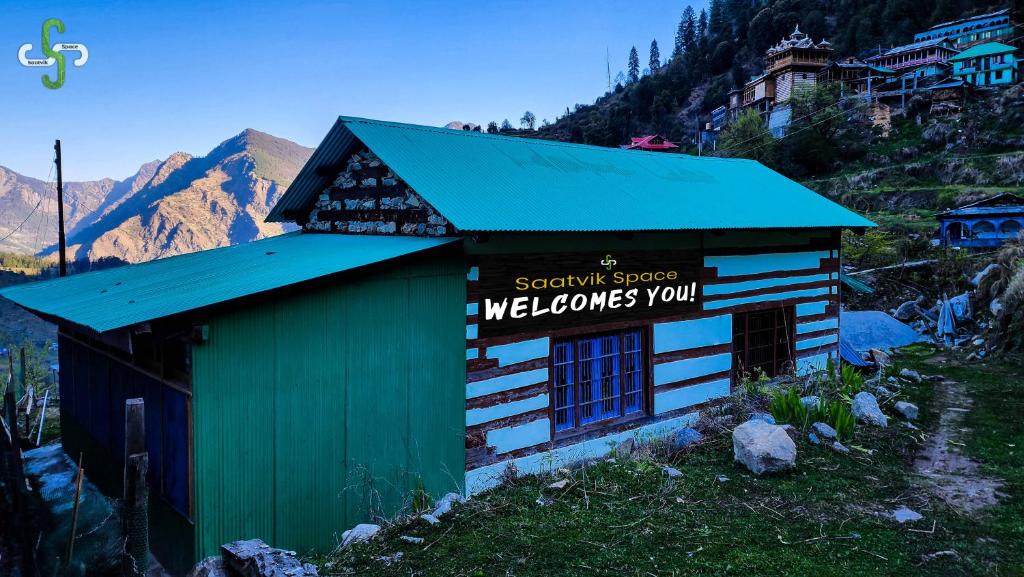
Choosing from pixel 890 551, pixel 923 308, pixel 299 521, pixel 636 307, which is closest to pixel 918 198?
pixel 923 308

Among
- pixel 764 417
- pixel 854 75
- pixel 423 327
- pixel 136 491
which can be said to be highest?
pixel 854 75

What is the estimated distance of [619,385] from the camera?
1032 cm

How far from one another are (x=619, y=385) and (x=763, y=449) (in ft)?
8.70

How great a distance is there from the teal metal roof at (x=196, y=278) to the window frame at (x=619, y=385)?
2.81 m

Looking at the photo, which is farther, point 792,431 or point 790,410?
point 790,410

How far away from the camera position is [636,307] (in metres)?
10.3

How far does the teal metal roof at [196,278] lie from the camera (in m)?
6.36

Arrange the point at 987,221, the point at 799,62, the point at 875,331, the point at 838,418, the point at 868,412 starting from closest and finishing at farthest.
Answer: the point at 838,418, the point at 868,412, the point at 875,331, the point at 987,221, the point at 799,62

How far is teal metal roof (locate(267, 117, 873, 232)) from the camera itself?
8.80m

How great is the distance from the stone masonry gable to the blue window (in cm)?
273

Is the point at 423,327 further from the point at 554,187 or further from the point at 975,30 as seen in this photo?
the point at 975,30

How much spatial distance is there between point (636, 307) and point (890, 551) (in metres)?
5.00

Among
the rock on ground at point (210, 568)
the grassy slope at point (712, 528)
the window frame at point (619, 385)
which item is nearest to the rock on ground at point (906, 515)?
the grassy slope at point (712, 528)

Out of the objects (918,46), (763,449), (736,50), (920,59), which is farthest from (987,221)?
(736,50)
